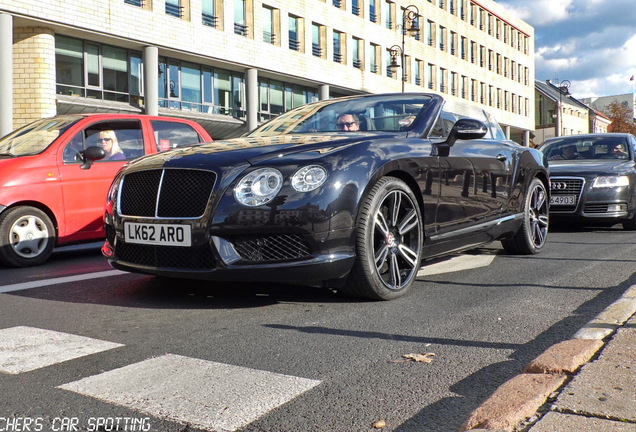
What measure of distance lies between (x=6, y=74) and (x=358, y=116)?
61.0ft

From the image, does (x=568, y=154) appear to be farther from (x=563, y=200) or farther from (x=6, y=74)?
(x=6, y=74)

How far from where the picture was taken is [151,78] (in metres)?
25.6

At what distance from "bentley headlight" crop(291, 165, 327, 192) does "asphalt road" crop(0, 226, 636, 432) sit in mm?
752

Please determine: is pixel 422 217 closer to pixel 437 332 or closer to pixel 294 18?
pixel 437 332

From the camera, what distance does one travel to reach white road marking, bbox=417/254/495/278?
5.81 metres

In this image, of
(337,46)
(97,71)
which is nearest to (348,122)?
(97,71)

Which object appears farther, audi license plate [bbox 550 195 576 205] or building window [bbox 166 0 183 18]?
building window [bbox 166 0 183 18]

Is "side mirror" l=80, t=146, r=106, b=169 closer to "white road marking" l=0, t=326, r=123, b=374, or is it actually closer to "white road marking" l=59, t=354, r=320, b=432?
"white road marking" l=0, t=326, r=123, b=374

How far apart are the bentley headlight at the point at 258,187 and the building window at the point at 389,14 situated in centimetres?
3948

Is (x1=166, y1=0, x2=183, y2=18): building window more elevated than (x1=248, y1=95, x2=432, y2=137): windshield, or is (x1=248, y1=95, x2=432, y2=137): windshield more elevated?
(x1=166, y1=0, x2=183, y2=18): building window

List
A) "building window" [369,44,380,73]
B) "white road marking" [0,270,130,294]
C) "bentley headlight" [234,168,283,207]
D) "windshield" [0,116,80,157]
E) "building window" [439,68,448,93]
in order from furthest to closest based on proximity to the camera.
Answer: "building window" [439,68,448,93], "building window" [369,44,380,73], "windshield" [0,116,80,157], "white road marking" [0,270,130,294], "bentley headlight" [234,168,283,207]

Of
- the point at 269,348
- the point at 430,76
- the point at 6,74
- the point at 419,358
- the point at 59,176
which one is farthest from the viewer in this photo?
the point at 430,76

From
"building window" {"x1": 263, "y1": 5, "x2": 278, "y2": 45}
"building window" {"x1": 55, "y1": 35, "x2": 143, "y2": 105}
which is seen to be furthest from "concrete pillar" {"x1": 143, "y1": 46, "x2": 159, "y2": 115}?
"building window" {"x1": 263, "y1": 5, "x2": 278, "y2": 45}

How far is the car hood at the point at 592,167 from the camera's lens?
9.62 metres
